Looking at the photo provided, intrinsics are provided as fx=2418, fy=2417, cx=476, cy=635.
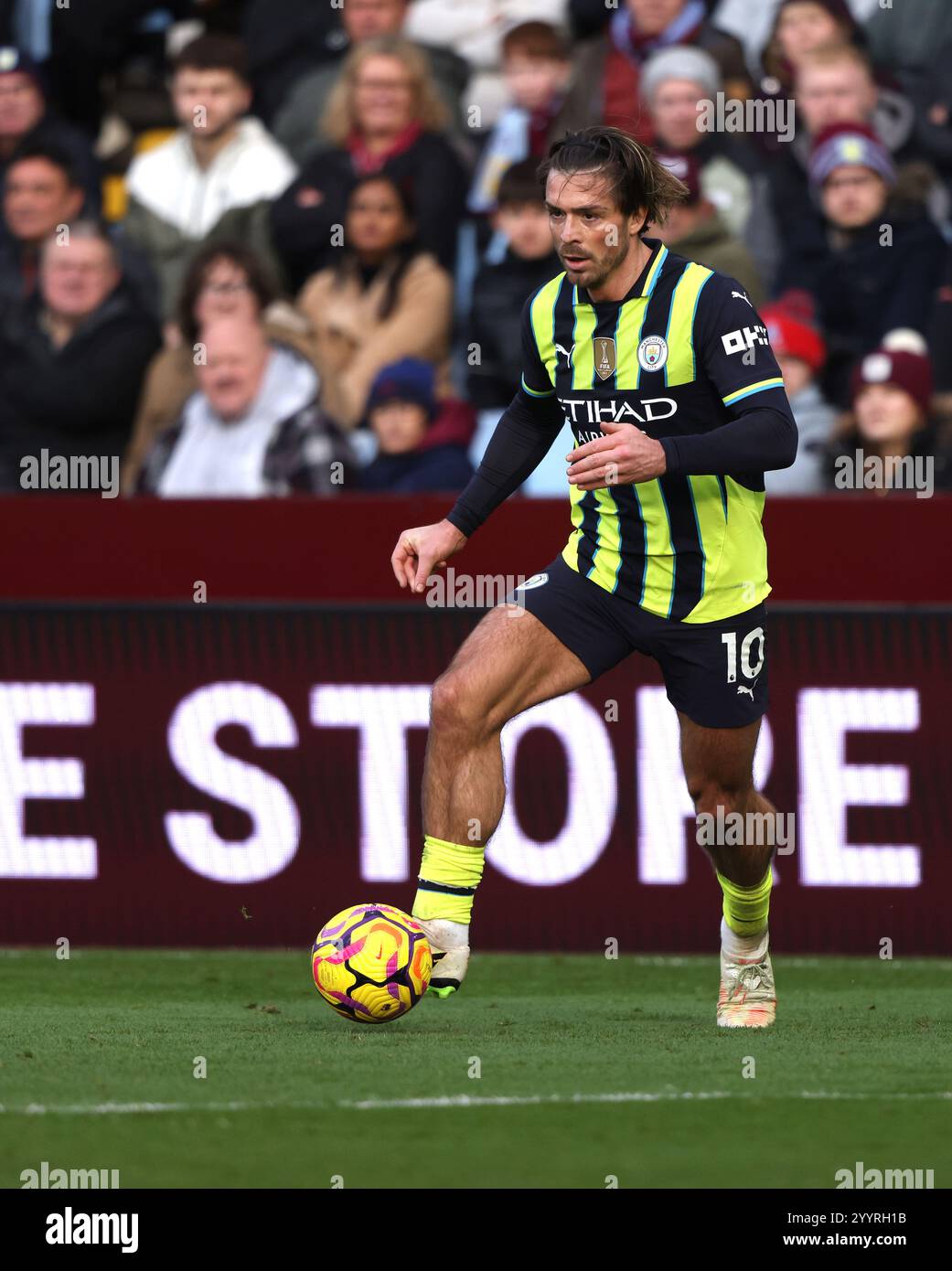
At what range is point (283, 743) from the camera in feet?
28.6

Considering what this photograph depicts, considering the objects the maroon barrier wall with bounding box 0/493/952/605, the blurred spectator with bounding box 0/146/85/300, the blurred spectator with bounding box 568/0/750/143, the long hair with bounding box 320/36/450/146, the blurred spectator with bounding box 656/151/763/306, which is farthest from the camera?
the blurred spectator with bounding box 0/146/85/300

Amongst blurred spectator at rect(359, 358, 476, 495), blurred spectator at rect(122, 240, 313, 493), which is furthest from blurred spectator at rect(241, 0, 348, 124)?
blurred spectator at rect(359, 358, 476, 495)

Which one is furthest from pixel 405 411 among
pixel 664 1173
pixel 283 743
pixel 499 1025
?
pixel 664 1173

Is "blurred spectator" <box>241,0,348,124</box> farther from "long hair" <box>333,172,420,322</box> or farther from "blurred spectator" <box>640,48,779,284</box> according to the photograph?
"blurred spectator" <box>640,48,779,284</box>

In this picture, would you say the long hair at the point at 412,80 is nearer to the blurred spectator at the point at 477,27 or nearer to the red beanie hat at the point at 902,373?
the blurred spectator at the point at 477,27

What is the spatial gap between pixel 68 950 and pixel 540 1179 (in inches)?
174

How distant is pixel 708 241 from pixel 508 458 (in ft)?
14.2

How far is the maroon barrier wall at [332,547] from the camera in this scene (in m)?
8.78

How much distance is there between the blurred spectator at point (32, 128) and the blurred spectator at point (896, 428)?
4368 mm

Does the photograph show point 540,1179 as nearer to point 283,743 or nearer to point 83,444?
point 283,743

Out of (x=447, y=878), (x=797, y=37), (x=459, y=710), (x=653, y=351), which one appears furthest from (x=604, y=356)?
(x=797, y=37)

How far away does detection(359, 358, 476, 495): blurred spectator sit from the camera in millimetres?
10508

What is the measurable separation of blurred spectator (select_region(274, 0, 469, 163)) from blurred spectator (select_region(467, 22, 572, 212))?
1.15 ft
